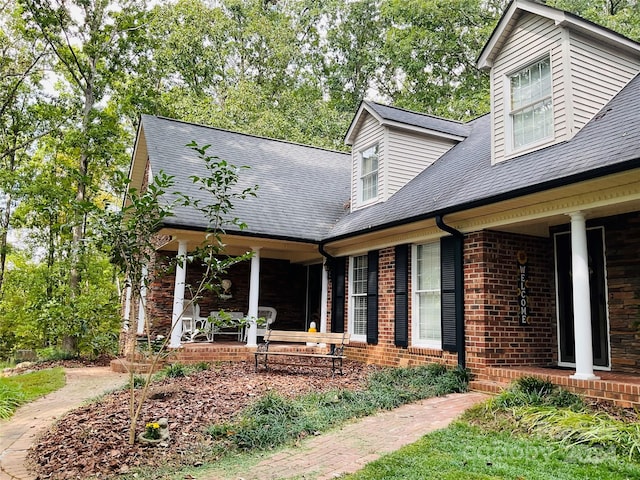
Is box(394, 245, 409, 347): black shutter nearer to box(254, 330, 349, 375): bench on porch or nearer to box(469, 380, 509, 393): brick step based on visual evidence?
box(254, 330, 349, 375): bench on porch

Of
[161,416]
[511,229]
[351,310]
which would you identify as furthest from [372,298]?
[161,416]

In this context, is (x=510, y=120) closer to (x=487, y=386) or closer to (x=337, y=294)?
(x=487, y=386)

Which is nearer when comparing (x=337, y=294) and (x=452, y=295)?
(x=452, y=295)

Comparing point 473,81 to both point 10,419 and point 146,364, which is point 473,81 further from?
point 10,419

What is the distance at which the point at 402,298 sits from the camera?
8852 millimetres

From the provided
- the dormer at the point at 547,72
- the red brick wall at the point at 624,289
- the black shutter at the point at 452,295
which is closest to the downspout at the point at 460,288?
the black shutter at the point at 452,295

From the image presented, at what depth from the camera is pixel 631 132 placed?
19.3ft

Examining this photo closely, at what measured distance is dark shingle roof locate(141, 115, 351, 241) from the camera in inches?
421

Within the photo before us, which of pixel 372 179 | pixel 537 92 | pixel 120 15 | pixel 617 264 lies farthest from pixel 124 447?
pixel 120 15

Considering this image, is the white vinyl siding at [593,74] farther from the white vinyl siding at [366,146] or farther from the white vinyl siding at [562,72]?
the white vinyl siding at [366,146]

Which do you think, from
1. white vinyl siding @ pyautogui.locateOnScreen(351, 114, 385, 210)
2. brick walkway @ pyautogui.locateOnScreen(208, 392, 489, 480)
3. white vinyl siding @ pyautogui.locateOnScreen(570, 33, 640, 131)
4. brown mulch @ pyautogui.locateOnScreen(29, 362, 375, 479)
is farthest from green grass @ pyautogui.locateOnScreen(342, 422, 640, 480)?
white vinyl siding @ pyautogui.locateOnScreen(351, 114, 385, 210)

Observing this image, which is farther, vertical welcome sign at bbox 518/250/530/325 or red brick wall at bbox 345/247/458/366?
red brick wall at bbox 345/247/458/366

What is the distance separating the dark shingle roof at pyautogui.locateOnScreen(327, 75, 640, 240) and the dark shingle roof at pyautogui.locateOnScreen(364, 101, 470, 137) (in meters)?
0.74

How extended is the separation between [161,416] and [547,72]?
721 centimetres
